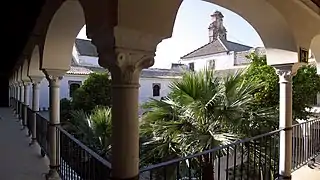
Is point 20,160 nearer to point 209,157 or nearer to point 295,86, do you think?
point 209,157

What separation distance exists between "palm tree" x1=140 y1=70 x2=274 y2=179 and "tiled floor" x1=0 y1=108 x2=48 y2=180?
63.6 inches

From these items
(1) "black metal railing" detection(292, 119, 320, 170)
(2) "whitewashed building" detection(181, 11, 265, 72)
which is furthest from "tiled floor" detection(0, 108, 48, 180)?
(2) "whitewashed building" detection(181, 11, 265, 72)

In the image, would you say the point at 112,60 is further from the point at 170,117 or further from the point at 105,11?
the point at 170,117

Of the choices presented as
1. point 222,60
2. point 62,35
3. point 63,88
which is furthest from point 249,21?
point 63,88

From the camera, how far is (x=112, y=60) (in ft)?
5.49

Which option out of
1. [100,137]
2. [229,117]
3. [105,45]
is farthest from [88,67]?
[105,45]

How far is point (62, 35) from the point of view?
332 centimetres

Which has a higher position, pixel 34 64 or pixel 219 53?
pixel 219 53

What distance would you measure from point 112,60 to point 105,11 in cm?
27

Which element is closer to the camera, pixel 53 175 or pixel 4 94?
pixel 53 175

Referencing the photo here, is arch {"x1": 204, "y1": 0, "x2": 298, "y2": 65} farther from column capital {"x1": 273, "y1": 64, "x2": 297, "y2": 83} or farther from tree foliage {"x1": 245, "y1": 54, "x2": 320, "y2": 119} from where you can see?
tree foliage {"x1": 245, "y1": 54, "x2": 320, "y2": 119}

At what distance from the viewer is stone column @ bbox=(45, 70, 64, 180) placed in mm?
3525

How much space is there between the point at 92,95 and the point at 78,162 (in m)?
8.64

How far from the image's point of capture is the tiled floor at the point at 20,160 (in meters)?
3.59
